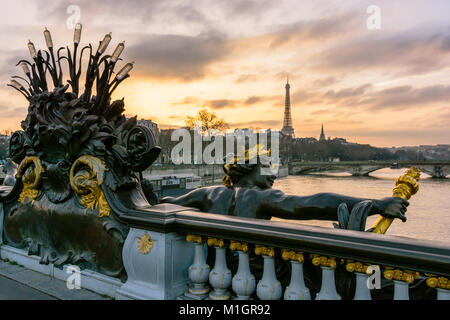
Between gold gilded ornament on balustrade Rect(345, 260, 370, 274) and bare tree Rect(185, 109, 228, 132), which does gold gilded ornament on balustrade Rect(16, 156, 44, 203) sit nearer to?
gold gilded ornament on balustrade Rect(345, 260, 370, 274)

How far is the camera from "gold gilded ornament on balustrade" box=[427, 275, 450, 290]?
181cm

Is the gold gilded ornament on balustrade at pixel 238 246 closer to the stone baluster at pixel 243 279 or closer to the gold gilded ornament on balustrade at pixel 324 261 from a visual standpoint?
the stone baluster at pixel 243 279

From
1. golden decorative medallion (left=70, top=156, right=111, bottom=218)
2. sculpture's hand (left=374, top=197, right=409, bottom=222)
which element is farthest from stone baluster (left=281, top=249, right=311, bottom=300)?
golden decorative medallion (left=70, top=156, right=111, bottom=218)

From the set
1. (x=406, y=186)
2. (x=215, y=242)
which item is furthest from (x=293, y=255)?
(x=406, y=186)

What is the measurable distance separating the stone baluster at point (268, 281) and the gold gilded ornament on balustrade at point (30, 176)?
112 inches

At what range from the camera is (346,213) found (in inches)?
109

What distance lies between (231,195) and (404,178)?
153 centimetres

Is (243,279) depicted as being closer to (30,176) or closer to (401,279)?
(401,279)

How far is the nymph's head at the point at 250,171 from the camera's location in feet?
11.7

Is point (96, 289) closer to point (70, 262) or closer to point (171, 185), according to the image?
point (70, 262)

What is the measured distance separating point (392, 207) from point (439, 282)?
0.98 meters

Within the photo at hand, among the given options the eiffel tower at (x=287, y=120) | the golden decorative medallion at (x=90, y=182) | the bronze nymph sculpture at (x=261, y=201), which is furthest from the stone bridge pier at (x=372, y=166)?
the golden decorative medallion at (x=90, y=182)

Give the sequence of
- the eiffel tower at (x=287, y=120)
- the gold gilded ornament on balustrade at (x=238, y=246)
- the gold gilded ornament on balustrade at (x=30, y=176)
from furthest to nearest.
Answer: the eiffel tower at (x=287, y=120) < the gold gilded ornament on balustrade at (x=30, y=176) < the gold gilded ornament on balustrade at (x=238, y=246)

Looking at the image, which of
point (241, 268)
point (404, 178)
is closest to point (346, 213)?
point (404, 178)
